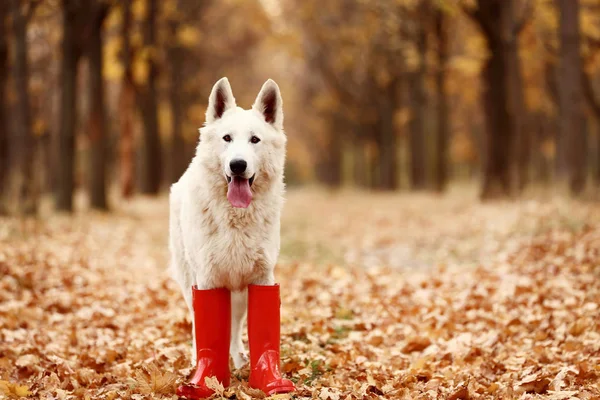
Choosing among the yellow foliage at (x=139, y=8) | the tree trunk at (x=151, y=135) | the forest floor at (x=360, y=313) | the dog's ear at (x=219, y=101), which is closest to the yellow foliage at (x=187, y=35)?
the tree trunk at (x=151, y=135)

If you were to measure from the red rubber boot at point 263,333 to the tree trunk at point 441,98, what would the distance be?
761 inches

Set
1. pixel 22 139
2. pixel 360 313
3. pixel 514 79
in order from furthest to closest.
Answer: pixel 514 79, pixel 22 139, pixel 360 313

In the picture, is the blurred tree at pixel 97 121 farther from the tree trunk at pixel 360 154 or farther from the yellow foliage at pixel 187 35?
the tree trunk at pixel 360 154

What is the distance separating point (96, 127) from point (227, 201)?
13.4 meters

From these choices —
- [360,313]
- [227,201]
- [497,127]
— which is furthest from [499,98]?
[227,201]

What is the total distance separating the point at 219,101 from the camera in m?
4.21

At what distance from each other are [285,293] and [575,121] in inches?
315

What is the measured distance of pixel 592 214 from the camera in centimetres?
1009

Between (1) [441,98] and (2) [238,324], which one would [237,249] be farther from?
(1) [441,98]

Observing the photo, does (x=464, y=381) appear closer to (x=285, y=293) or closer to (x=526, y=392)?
(x=526, y=392)

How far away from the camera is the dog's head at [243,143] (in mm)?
3922

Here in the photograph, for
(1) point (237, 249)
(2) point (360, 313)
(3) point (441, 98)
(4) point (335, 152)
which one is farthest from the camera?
(4) point (335, 152)

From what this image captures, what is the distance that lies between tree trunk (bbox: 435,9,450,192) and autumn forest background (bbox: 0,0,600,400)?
0.27ft

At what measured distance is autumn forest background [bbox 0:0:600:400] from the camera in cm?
496
